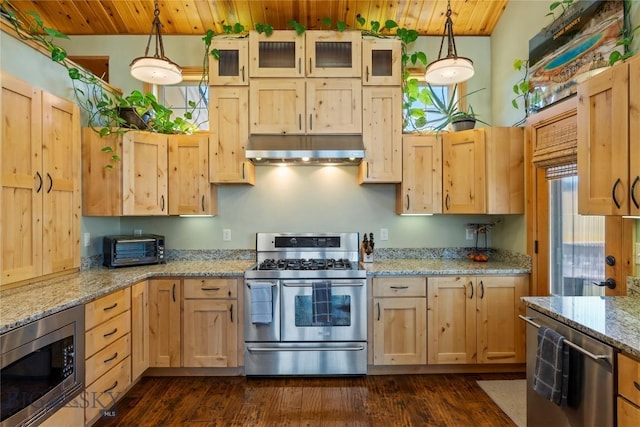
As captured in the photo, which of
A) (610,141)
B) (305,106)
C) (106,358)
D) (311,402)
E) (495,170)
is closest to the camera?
(610,141)

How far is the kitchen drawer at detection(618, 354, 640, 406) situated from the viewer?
4.12 ft

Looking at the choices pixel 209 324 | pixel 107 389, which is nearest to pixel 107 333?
pixel 107 389

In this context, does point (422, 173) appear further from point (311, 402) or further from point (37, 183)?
point (37, 183)

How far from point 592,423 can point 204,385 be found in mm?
2590

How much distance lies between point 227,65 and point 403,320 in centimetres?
285

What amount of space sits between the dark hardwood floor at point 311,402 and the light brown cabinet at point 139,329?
0.71 ft

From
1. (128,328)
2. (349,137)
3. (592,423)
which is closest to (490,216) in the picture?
(349,137)

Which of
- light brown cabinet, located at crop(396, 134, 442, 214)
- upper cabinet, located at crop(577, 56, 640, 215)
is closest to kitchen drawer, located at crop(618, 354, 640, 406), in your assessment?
upper cabinet, located at crop(577, 56, 640, 215)

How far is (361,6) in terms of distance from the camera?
129 inches

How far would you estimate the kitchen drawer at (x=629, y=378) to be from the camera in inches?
49.4

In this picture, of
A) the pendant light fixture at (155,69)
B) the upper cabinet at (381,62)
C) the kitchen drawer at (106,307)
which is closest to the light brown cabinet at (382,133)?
the upper cabinet at (381,62)

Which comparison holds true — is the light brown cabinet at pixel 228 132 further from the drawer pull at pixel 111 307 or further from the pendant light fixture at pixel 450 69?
the pendant light fixture at pixel 450 69

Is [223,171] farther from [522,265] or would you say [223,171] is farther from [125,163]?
[522,265]

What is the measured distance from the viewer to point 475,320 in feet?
9.43
